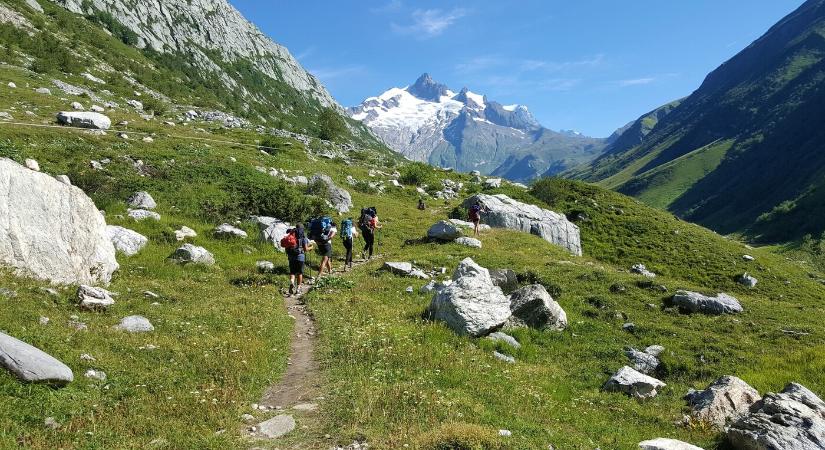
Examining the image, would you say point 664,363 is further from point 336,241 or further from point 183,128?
point 183,128

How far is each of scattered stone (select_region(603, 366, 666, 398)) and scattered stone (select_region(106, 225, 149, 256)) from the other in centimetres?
2057

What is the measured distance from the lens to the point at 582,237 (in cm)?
5034

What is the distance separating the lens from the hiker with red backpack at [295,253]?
2192 cm

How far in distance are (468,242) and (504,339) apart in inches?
685

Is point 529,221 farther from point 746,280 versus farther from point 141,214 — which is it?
point 141,214

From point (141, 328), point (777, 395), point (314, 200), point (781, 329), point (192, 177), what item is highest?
point (192, 177)

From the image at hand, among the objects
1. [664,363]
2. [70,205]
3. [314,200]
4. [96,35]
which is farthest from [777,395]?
[96,35]

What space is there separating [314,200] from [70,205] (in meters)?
18.9

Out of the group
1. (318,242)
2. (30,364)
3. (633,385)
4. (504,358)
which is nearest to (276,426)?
(30,364)

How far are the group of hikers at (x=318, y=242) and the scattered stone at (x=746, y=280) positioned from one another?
30423mm

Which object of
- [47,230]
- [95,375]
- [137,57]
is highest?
[137,57]

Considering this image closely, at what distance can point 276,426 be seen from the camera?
31.0 ft

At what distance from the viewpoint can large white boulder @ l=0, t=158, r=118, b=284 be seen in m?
14.9

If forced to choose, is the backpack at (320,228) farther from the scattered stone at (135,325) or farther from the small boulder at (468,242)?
the small boulder at (468,242)
